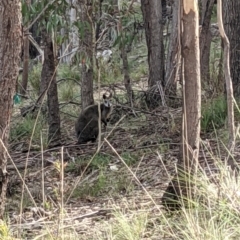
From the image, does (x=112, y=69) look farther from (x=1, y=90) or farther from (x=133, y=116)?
(x=1, y=90)

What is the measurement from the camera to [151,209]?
14.7 ft

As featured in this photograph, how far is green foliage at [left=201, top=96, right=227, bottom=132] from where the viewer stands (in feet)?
22.9

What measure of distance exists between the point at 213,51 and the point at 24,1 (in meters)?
8.01

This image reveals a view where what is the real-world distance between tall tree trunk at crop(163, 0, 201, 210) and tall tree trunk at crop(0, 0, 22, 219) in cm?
113

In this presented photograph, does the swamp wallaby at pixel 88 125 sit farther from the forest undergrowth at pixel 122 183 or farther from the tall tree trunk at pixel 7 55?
the tall tree trunk at pixel 7 55

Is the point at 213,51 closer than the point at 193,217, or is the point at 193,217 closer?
the point at 193,217

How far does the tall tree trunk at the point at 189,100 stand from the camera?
13.6ft

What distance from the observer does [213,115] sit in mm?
7070

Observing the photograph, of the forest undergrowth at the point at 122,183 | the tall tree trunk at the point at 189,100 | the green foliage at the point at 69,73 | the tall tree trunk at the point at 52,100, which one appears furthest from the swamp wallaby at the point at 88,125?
the green foliage at the point at 69,73

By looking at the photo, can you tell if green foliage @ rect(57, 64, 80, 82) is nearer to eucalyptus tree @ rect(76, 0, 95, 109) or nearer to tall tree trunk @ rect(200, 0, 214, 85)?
tall tree trunk @ rect(200, 0, 214, 85)

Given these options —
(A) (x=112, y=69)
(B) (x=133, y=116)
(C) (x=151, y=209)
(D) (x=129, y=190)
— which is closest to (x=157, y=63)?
(B) (x=133, y=116)

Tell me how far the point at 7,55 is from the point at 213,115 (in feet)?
11.1

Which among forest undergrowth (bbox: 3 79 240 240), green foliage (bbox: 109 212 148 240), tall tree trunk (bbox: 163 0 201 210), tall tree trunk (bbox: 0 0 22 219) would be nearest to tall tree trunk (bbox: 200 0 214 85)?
forest undergrowth (bbox: 3 79 240 240)

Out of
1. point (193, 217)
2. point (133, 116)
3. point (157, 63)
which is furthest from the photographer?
point (157, 63)
